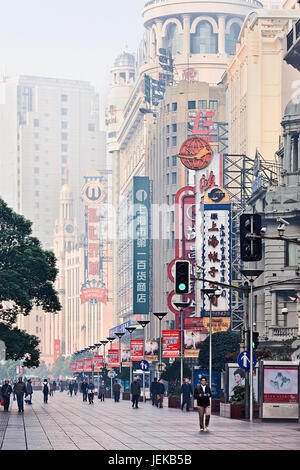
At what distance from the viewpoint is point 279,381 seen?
1864 inches

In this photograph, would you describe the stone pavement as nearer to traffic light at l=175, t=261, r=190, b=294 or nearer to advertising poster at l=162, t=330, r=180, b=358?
traffic light at l=175, t=261, r=190, b=294

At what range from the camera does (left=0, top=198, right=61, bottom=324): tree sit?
67312 mm

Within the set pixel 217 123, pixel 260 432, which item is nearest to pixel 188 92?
pixel 217 123

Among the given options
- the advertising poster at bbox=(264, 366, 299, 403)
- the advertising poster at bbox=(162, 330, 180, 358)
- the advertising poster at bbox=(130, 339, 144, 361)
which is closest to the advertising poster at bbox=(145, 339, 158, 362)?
the advertising poster at bbox=(130, 339, 144, 361)

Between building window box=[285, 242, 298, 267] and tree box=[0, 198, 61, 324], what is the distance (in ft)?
67.1

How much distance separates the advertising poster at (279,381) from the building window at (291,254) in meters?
36.9

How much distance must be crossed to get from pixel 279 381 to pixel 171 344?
29.7 metres

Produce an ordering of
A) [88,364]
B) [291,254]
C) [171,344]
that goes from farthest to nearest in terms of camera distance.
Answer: [88,364] → [291,254] → [171,344]

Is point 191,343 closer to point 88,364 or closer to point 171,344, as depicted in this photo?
point 171,344

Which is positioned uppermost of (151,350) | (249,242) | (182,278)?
(249,242)

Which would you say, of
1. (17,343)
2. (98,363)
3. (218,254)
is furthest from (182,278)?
(98,363)

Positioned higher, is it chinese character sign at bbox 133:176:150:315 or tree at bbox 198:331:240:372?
chinese character sign at bbox 133:176:150:315
